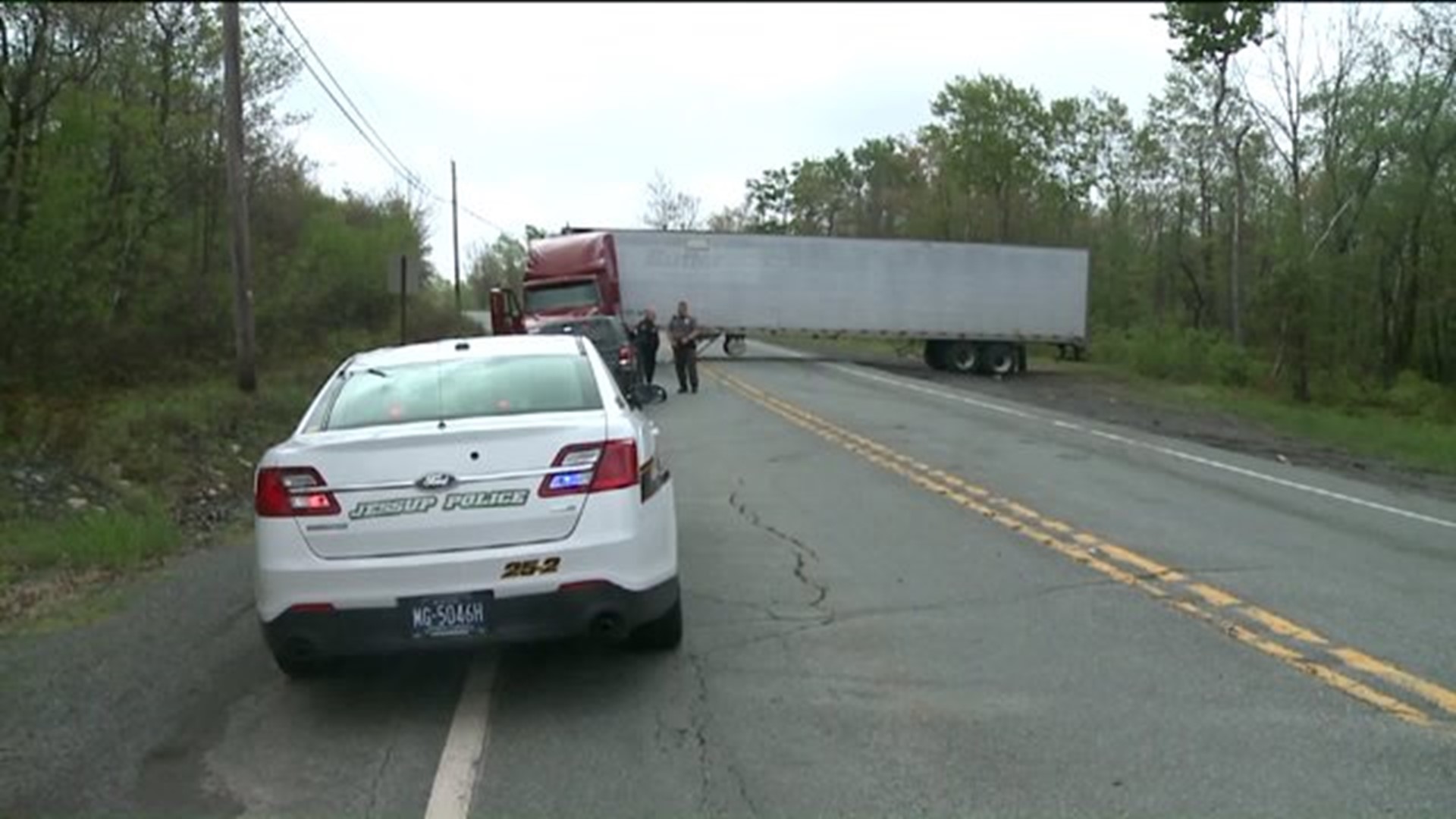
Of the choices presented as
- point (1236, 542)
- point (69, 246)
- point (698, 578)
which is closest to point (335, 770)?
point (698, 578)

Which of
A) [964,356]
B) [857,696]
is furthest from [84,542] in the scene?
[964,356]

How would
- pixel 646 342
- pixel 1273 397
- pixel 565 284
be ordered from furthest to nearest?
pixel 1273 397, pixel 565 284, pixel 646 342

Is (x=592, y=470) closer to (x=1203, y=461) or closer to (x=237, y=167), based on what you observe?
(x=1203, y=461)

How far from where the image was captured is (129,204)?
2505 centimetres

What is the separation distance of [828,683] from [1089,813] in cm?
181

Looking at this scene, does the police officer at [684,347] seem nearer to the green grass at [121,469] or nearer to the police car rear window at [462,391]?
the green grass at [121,469]

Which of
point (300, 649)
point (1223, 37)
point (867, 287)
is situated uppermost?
point (1223, 37)

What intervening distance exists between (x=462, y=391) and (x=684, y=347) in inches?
802

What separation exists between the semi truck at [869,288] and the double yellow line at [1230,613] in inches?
1029

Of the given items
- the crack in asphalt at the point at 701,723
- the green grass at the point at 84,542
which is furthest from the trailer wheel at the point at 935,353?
the crack in asphalt at the point at 701,723

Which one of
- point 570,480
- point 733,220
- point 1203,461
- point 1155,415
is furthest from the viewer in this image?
point 733,220

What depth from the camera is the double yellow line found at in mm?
5879

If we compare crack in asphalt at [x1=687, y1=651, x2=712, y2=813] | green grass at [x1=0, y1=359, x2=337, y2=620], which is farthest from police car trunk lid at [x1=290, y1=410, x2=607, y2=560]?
green grass at [x1=0, y1=359, x2=337, y2=620]

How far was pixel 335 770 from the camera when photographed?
5.18 metres
